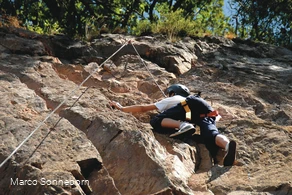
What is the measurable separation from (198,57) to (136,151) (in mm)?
4922

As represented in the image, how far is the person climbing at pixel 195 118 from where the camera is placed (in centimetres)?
676

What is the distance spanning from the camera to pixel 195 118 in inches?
281

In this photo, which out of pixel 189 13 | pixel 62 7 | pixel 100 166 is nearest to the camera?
pixel 100 166

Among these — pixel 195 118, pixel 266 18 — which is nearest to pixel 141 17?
pixel 266 18

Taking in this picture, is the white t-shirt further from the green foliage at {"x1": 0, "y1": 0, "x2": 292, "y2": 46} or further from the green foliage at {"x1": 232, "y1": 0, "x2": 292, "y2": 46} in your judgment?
the green foliage at {"x1": 232, "y1": 0, "x2": 292, "y2": 46}

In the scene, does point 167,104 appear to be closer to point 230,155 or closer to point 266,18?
point 230,155

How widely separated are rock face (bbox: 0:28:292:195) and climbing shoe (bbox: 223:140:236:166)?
4.3 inches

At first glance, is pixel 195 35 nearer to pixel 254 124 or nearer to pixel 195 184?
pixel 254 124

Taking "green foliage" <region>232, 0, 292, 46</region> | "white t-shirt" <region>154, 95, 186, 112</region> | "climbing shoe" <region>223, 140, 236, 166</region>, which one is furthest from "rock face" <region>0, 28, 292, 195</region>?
"green foliage" <region>232, 0, 292, 46</region>

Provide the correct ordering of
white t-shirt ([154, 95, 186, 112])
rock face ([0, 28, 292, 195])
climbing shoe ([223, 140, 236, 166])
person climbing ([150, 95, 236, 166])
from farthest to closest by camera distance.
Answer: white t-shirt ([154, 95, 186, 112])
person climbing ([150, 95, 236, 166])
climbing shoe ([223, 140, 236, 166])
rock face ([0, 28, 292, 195])

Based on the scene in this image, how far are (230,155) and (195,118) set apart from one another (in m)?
0.97

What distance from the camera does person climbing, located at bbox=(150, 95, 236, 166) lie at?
676cm

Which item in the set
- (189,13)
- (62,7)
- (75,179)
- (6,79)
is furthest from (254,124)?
(189,13)

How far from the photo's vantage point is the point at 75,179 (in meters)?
5.21
